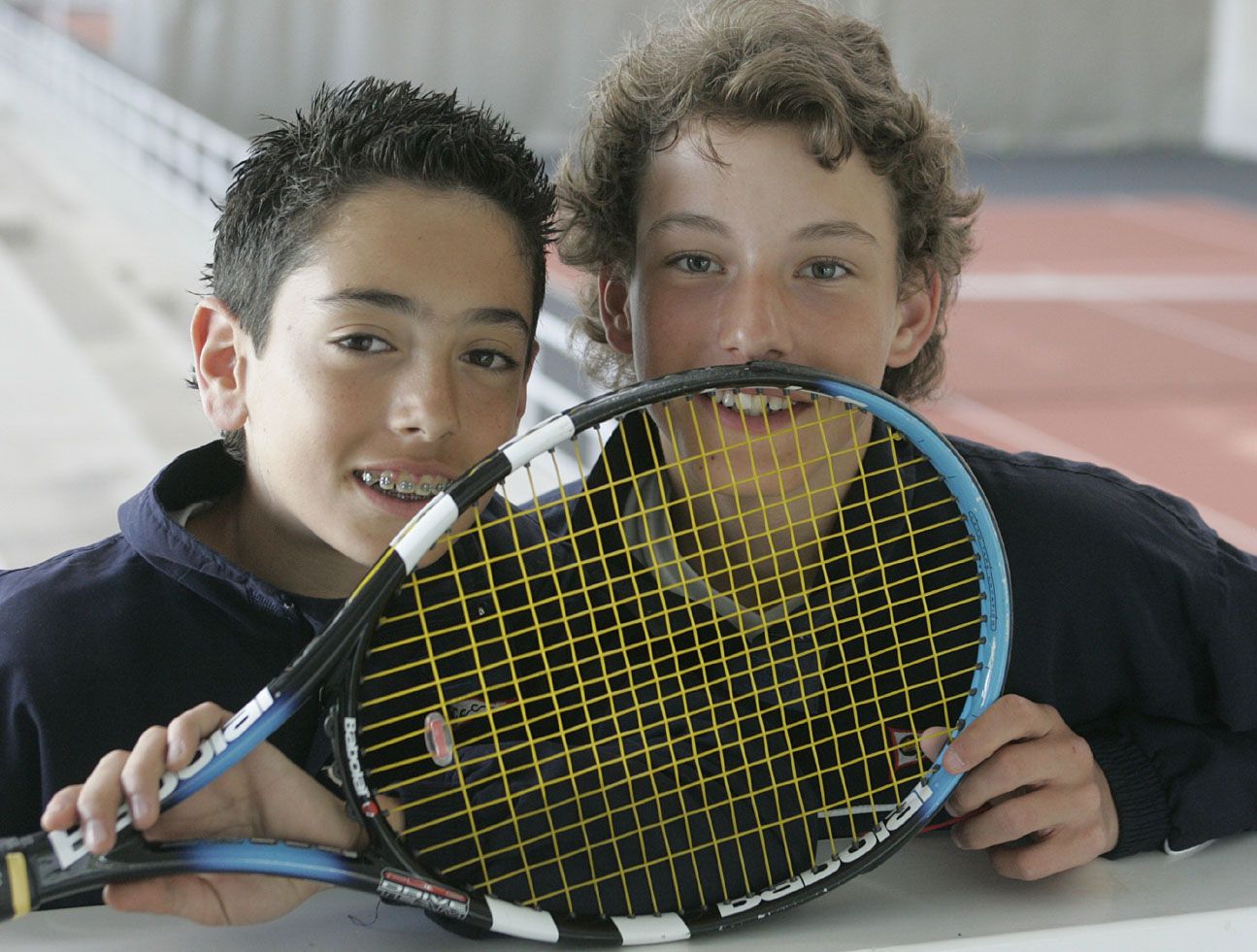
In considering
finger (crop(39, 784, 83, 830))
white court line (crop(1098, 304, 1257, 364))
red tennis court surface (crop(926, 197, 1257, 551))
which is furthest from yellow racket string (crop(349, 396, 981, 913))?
white court line (crop(1098, 304, 1257, 364))

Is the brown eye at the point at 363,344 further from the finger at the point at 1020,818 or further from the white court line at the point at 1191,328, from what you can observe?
the white court line at the point at 1191,328

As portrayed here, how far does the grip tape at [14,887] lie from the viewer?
84 cm

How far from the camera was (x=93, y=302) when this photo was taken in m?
4.61

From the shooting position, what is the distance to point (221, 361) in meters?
1.24

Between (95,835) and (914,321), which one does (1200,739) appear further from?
(95,835)

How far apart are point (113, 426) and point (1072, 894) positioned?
2.92 meters

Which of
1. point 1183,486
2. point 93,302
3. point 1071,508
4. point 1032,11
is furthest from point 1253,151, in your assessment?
point 1071,508

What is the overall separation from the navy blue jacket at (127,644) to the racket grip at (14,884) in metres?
0.24

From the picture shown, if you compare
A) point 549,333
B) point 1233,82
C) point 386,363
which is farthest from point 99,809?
point 1233,82

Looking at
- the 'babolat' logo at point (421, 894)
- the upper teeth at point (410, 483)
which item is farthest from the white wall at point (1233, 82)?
the 'babolat' logo at point (421, 894)

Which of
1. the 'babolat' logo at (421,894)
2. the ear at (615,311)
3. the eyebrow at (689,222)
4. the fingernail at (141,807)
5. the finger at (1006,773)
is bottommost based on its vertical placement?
the 'babolat' logo at (421,894)

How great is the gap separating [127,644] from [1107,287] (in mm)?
6111

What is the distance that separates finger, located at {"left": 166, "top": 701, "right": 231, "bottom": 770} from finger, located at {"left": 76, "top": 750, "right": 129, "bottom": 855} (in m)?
0.03

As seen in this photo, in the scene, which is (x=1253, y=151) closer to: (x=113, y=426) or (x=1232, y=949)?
(x=113, y=426)
